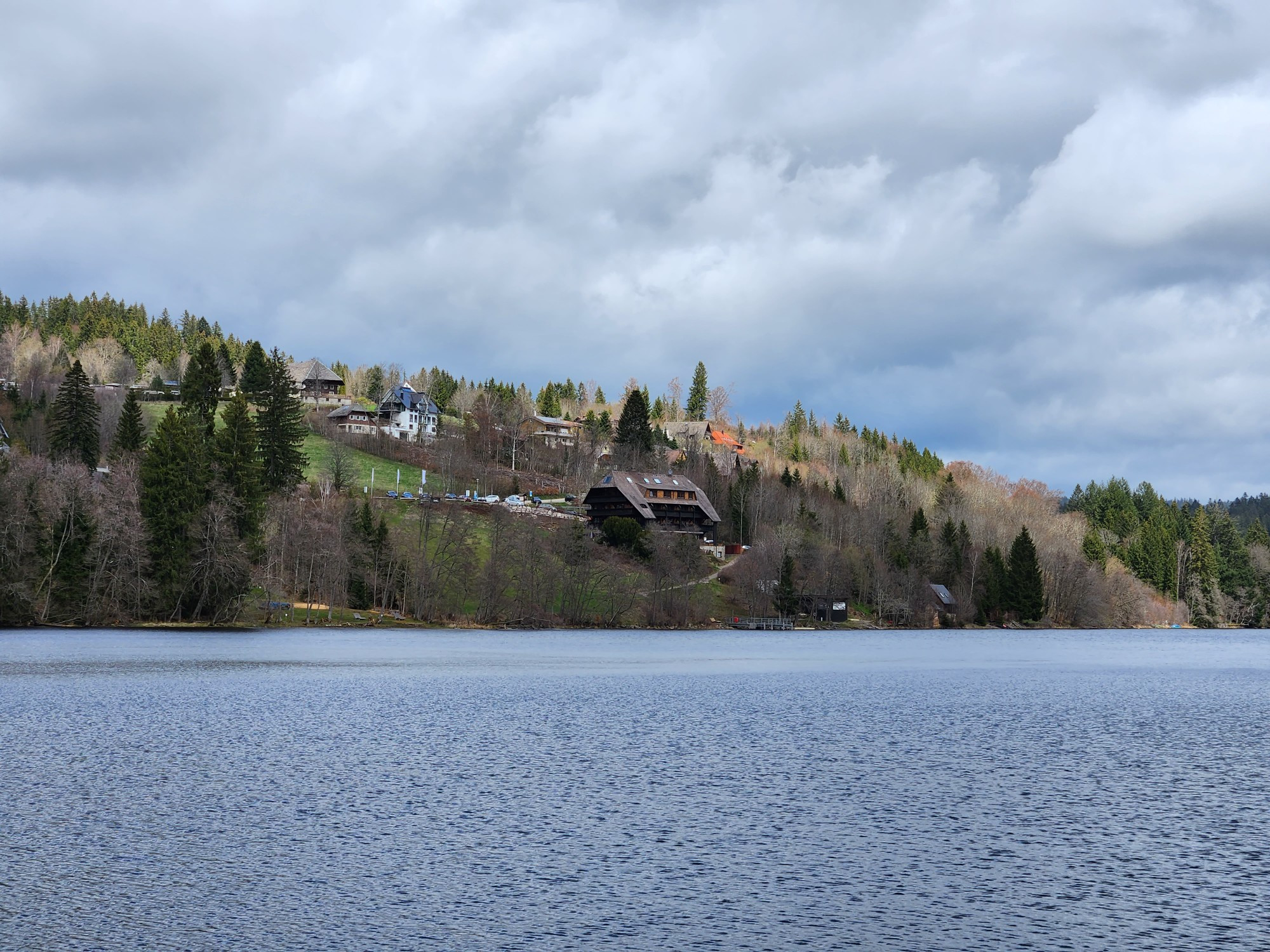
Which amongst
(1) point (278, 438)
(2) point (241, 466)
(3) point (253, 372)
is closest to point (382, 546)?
(2) point (241, 466)

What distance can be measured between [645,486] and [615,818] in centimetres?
15385

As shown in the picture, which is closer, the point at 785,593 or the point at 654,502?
the point at 785,593

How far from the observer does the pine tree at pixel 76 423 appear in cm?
14450

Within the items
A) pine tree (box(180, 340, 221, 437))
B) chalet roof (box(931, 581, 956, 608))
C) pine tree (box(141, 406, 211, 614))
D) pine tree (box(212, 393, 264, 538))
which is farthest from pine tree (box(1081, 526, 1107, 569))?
pine tree (box(141, 406, 211, 614))

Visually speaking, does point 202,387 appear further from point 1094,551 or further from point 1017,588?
point 1094,551

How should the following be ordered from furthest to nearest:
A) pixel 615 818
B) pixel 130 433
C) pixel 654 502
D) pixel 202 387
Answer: pixel 654 502
pixel 202 387
pixel 130 433
pixel 615 818

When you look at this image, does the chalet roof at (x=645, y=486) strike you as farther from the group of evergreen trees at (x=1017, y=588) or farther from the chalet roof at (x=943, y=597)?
the group of evergreen trees at (x=1017, y=588)

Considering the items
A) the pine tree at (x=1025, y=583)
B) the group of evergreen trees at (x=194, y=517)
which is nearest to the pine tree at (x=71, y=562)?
the group of evergreen trees at (x=194, y=517)

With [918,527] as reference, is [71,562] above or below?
below

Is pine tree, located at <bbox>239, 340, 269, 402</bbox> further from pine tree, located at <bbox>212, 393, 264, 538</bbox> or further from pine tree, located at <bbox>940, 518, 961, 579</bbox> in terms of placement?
pine tree, located at <bbox>940, 518, 961, 579</bbox>

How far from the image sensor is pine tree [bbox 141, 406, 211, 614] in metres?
104

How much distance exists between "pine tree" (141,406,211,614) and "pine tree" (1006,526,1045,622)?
390 feet

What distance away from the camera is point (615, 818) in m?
27.1

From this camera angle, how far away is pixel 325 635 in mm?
105188
